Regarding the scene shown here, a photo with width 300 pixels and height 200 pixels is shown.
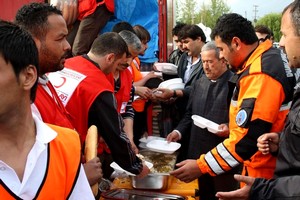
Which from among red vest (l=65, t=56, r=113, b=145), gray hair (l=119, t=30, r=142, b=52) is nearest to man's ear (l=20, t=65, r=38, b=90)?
red vest (l=65, t=56, r=113, b=145)

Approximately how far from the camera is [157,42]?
19.7 feet

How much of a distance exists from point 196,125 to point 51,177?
272 centimetres

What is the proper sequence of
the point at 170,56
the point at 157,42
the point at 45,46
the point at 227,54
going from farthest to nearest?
the point at 170,56 < the point at 157,42 < the point at 227,54 < the point at 45,46

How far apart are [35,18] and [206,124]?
201cm

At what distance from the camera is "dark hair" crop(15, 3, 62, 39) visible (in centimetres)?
211

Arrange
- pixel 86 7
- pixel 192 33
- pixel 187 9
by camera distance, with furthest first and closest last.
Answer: pixel 187 9
pixel 192 33
pixel 86 7

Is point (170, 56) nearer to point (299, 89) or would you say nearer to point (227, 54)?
point (227, 54)

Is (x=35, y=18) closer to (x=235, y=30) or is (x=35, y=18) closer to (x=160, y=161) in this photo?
(x=235, y=30)

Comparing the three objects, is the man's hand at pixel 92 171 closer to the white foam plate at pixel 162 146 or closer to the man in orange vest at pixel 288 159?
the man in orange vest at pixel 288 159

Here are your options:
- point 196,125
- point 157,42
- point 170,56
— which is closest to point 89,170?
point 196,125

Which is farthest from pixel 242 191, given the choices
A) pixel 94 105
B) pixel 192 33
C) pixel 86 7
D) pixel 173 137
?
pixel 192 33

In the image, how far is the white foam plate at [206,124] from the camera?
11.8 ft

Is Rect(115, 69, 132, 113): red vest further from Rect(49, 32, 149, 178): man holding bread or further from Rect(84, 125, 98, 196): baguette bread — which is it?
Rect(84, 125, 98, 196): baguette bread

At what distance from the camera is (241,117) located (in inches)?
99.8
